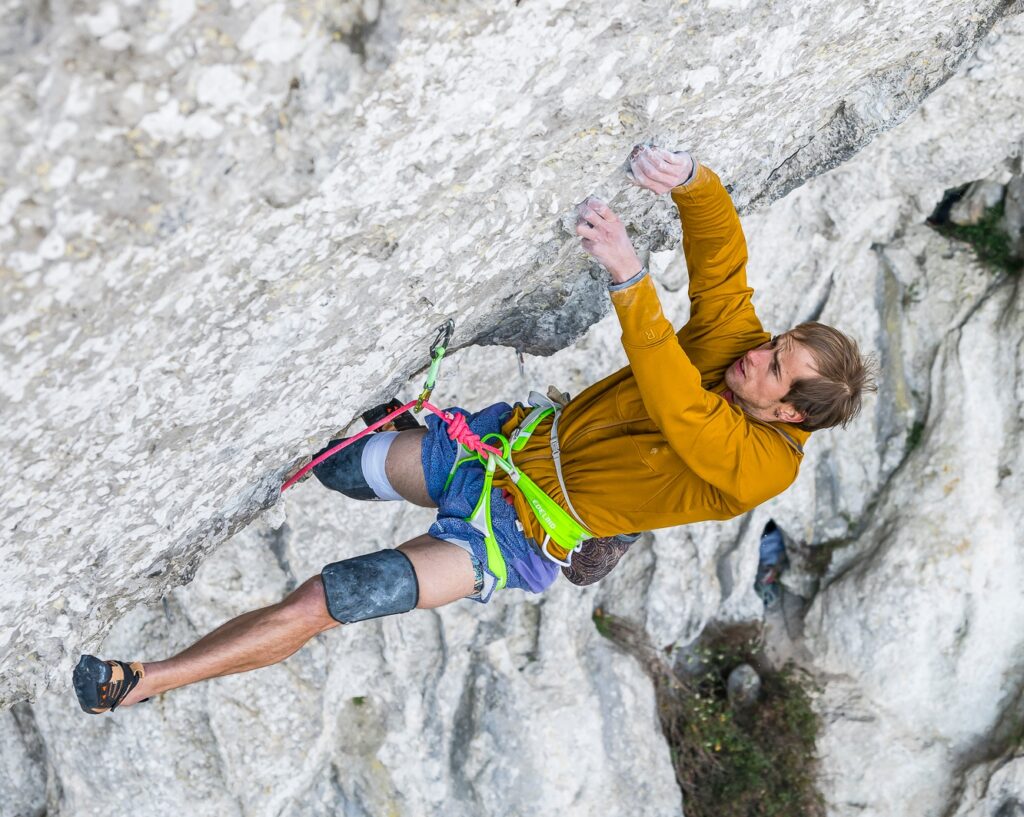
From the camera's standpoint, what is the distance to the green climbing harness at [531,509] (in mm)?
3838

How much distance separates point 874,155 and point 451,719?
193 inches

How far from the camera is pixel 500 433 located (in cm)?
423

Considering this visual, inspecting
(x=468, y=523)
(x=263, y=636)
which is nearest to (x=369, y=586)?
(x=263, y=636)

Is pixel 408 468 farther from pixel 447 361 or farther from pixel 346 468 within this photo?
pixel 447 361

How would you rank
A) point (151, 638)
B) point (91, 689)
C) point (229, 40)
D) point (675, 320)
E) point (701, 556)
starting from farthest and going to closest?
point (701, 556) < point (675, 320) < point (151, 638) < point (91, 689) < point (229, 40)

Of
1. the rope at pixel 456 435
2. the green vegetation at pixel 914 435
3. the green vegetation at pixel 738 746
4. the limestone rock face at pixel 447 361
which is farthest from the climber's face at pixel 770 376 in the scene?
the green vegetation at pixel 914 435

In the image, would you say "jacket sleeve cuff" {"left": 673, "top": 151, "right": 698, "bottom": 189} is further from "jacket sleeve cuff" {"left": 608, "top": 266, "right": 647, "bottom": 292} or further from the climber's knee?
the climber's knee

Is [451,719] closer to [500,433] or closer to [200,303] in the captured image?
[500,433]

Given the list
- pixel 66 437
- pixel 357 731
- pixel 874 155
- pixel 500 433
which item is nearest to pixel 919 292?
pixel 874 155

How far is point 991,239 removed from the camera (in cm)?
725

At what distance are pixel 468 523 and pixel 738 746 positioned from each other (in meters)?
4.77

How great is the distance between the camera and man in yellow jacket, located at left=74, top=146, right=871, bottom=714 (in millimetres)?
3270

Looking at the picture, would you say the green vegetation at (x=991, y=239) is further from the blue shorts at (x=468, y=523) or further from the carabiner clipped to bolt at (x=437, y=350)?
the carabiner clipped to bolt at (x=437, y=350)

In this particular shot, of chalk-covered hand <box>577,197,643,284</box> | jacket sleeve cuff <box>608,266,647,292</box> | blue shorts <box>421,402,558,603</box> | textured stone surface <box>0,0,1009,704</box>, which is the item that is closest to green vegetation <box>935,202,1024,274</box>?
textured stone surface <box>0,0,1009,704</box>
